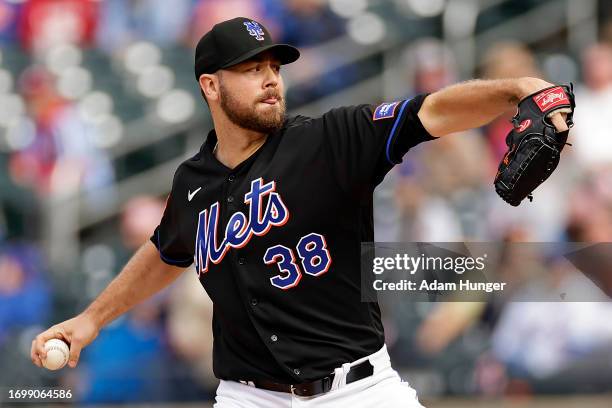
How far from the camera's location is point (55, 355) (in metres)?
3.09

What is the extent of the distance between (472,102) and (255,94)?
81 centimetres

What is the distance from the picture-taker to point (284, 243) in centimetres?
291

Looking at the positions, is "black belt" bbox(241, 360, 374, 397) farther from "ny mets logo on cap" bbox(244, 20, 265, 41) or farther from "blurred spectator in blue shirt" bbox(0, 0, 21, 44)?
"blurred spectator in blue shirt" bbox(0, 0, 21, 44)

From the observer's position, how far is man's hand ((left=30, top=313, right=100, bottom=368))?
3.11 m

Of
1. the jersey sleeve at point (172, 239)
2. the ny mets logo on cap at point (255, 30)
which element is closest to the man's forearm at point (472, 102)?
the ny mets logo on cap at point (255, 30)

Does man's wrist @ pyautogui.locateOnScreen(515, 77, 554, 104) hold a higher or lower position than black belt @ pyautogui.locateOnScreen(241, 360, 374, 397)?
higher

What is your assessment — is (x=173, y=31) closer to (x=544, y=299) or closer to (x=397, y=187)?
(x=397, y=187)

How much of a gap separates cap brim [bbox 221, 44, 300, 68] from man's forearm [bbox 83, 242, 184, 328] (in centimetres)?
78

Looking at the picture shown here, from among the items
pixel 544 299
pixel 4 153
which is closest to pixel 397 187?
pixel 544 299

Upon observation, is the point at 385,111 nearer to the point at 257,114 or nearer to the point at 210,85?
the point at 257,114

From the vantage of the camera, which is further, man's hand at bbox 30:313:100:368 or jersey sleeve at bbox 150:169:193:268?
jersey sleeve at bbox 150:169:193:268

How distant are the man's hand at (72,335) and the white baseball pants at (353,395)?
1.92 ft

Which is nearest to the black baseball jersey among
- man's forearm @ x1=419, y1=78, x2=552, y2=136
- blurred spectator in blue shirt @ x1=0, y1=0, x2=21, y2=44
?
man's forearm @ x1=419, y1=78, x2=552, y2=136

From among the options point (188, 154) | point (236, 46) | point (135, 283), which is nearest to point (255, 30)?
point (236, 46)
